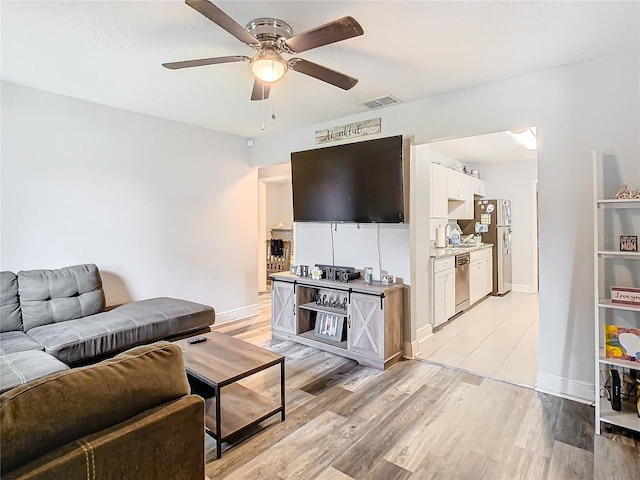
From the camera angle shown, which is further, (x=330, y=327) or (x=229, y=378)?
(x=330, y=327)

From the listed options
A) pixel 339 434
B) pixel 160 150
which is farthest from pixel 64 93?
pixel 339 434

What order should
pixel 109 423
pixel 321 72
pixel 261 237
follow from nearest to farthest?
1. pixel 109 423
2. pixel 321 72
3. pixel 261 237

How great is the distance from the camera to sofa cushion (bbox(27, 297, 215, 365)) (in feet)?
8.23

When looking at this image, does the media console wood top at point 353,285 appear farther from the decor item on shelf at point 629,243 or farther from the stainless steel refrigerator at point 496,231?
the stainless steel refrigerator at point 496,231

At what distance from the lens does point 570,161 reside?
8.46 feet

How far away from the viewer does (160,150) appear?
3.98 m

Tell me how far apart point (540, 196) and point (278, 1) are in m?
2.30

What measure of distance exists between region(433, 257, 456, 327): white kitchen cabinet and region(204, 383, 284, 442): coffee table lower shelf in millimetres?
2429

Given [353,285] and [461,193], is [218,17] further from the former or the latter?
[461,193]

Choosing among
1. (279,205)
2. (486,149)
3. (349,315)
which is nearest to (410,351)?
(349,315)

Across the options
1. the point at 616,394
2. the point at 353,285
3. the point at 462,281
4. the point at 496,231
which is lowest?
the point at 616,394

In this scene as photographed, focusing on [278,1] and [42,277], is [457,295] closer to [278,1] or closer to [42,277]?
[278,1]

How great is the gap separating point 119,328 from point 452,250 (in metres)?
4.16

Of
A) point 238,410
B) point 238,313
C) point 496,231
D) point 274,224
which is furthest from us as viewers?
point 274,224
